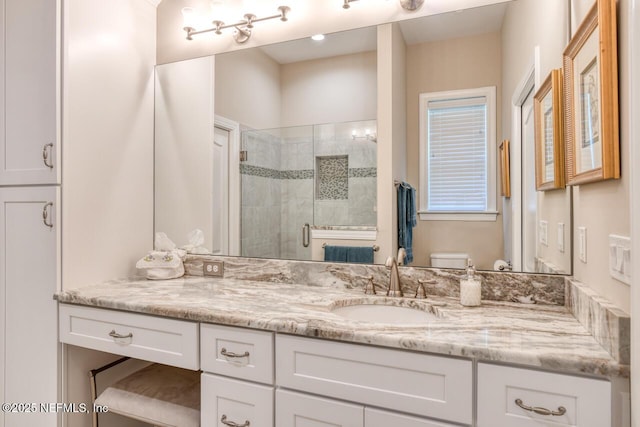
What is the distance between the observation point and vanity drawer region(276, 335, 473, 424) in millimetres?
1023

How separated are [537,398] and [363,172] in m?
1.10

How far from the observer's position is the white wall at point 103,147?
1738 millimetres

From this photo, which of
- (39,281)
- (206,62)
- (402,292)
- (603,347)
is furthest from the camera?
(206,62)

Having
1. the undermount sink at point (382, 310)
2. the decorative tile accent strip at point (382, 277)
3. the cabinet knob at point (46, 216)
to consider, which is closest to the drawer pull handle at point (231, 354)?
the undermount sink at point (382, 310)

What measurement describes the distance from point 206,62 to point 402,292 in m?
1.62

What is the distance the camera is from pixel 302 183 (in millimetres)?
1903

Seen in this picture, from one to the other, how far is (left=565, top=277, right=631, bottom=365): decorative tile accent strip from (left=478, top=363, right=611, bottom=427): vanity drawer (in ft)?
0.30

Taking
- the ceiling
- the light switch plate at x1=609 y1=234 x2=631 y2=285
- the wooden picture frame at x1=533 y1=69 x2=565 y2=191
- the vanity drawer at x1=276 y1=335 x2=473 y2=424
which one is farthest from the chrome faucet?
the ceiling

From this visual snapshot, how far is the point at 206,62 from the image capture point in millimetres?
2141

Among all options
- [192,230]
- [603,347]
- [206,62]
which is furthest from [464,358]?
[206,62]

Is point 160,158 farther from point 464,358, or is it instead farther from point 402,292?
point 464,358

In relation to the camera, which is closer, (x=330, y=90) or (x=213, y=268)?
(x=330, y=90)

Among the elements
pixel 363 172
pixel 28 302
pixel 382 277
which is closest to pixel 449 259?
pixel 382 277

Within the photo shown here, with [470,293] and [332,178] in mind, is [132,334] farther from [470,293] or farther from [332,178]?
[470,293]
